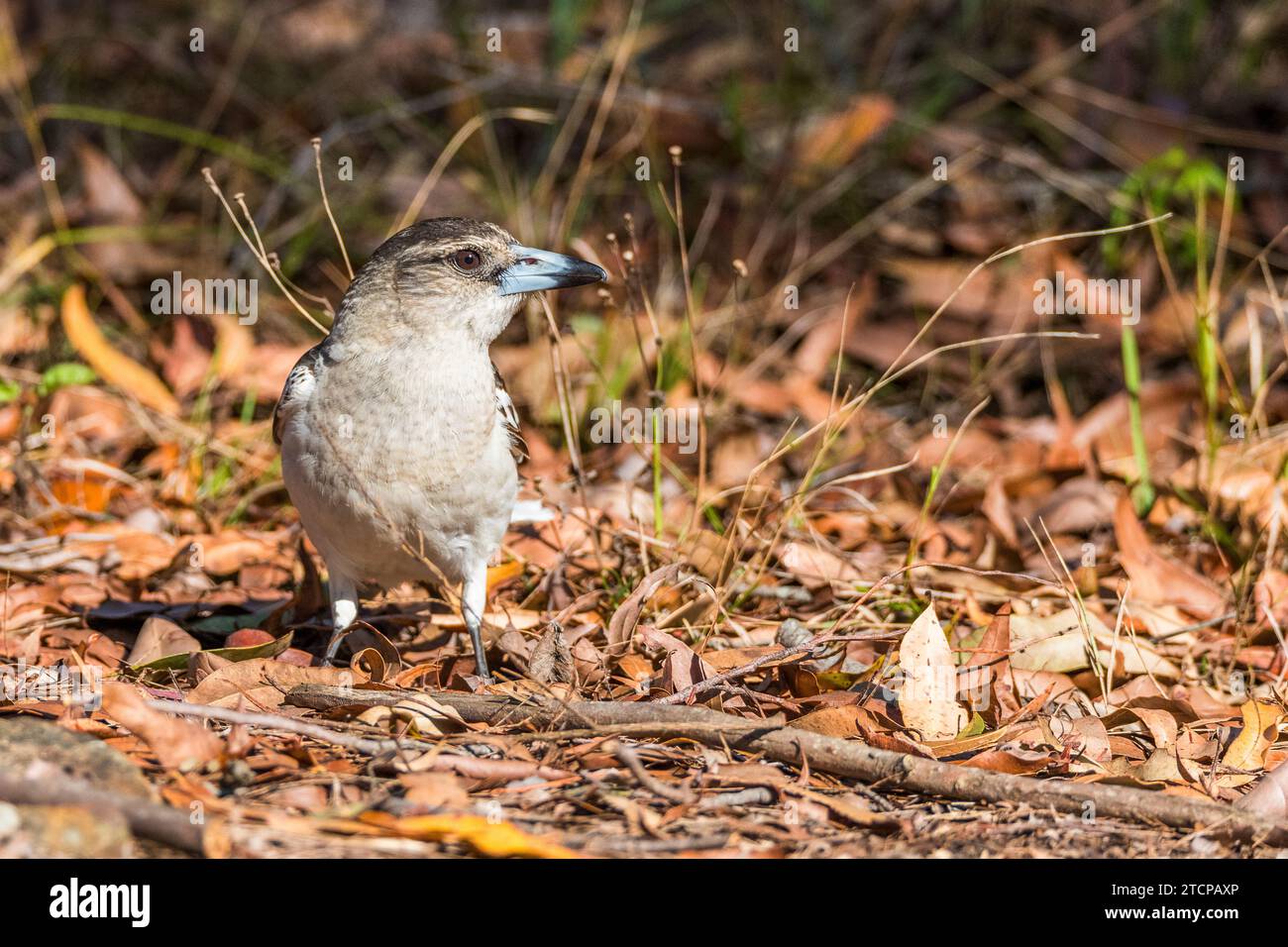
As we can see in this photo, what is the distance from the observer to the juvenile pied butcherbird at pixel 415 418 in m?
4.36

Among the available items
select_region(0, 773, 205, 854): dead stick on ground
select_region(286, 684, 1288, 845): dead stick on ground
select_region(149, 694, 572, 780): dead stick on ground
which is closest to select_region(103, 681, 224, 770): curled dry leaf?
select_region(149, 694, 572, 780): dead stick on ground

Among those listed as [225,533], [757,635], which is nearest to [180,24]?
[225,533]

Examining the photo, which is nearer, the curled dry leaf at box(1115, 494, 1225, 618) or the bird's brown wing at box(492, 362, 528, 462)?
the bird's brown wing at box(492, 362, 528, 462)

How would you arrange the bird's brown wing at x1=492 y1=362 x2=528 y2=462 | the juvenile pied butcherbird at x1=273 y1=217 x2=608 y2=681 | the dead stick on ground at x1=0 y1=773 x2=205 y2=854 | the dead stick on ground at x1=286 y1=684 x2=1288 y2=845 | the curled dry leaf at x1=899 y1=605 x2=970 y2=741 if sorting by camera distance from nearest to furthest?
the dead stick on ground at x1=0 y1=773 x2=205 y2=854 < the dead stick on ground at x1=286 y1=684 x2=1288 y2=845 < the curled dry leaf at x1=899 y1=605 x2=970 y2=741 < the juvenile pied butcherbird at x1=273 y1=217 x2=608 y2=681 < the bird's brown wing at x1=492 y1=362 x2=528 y2=462

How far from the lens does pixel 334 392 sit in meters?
4.45

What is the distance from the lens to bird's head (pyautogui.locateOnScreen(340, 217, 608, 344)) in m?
4.57

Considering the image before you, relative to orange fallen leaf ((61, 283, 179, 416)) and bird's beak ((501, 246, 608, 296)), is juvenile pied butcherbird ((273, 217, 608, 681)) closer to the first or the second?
bird's beak ((501, 246, 608, 296))

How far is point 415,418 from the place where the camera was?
14.4ft

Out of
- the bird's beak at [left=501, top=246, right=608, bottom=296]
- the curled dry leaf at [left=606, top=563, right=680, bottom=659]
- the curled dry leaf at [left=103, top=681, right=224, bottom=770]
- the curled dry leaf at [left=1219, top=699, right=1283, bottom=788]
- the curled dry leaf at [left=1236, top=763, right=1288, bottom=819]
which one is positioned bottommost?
the curled dry leaf at [left=1236, top=763, right=1288, bottom=819]

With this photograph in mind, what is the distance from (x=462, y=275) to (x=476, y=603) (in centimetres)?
112

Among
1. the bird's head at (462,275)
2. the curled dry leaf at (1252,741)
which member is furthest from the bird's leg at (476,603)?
the curled dry leaf at (1252,741)

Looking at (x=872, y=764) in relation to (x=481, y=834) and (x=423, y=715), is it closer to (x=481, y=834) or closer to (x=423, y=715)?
(x=481, y=834)

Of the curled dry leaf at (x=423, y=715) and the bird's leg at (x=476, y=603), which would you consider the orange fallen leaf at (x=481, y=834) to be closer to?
the curled dry leaf at (x=423, y=715)

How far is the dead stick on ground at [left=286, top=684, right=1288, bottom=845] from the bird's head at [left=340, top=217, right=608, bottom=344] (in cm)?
134
